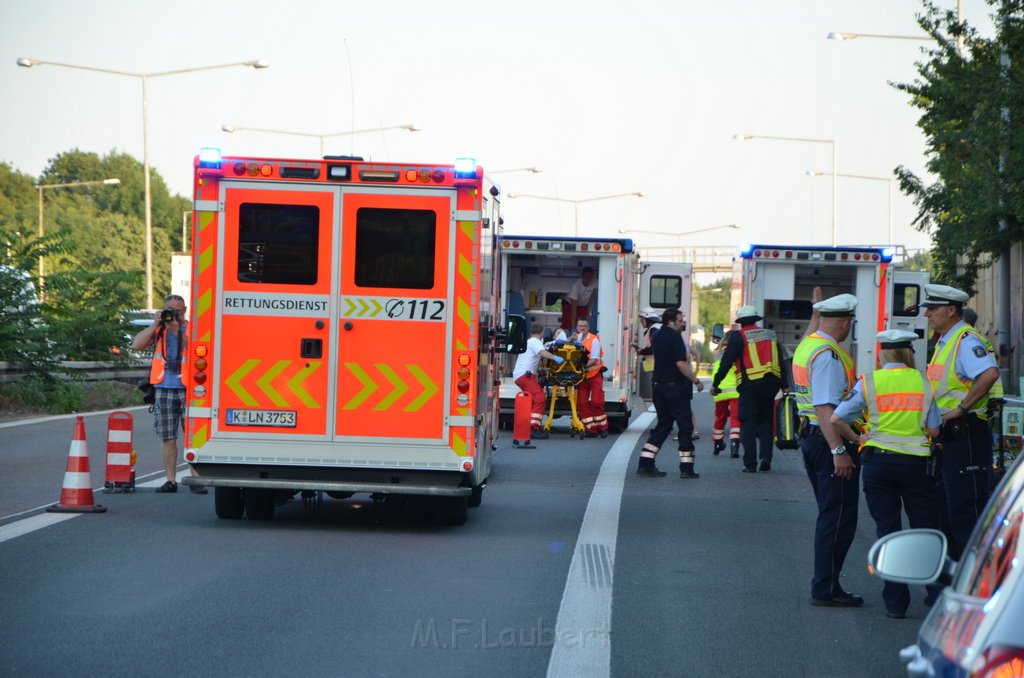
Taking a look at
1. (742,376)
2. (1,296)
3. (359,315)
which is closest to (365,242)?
(359,315)

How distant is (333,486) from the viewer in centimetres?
1133

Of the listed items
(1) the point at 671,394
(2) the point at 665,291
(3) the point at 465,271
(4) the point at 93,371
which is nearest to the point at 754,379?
(1) the point at 671,394

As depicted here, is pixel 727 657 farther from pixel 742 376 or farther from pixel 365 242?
pixel 742 376

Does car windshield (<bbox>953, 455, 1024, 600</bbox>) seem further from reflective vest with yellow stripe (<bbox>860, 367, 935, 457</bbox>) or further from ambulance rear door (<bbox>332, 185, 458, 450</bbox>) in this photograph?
ambulance rear door (<bbox>332, 185, 458, 450</bbox>)

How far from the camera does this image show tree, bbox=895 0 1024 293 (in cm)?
1764

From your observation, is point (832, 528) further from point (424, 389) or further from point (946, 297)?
point (424, 389)

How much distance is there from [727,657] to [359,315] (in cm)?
502

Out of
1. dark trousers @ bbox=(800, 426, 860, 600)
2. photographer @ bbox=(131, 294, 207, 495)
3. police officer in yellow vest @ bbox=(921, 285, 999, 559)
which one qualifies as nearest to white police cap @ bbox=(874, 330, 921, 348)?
dark trousers @ bbox=(800, 426, 860, 600)

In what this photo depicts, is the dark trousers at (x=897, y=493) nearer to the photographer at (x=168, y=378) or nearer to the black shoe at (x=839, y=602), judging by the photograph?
the black shoe at (x=839, y=602)

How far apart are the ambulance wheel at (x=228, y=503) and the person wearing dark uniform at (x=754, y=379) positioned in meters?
6.82

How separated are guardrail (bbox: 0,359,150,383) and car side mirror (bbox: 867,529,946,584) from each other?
2117 centimetres

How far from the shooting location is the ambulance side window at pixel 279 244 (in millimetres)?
11422

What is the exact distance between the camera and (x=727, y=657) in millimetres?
7211

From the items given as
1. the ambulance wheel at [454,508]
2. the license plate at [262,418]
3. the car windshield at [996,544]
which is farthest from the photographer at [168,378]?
the car windshield at [996,544]
